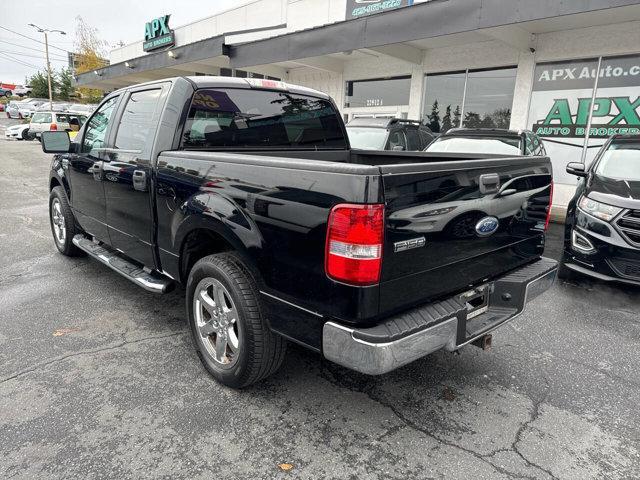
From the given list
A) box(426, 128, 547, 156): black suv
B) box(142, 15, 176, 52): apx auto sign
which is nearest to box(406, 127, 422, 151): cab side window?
box(426, 128, 547, 156): black suv

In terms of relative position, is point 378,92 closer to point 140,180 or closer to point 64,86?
point 140,180

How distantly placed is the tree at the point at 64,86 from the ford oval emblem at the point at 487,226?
62447 millimetres

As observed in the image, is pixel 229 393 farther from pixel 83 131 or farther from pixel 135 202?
pixel 83 131

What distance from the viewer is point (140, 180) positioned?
3461mm

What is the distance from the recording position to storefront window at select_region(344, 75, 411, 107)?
13.1m

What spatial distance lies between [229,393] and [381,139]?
6.74 meters

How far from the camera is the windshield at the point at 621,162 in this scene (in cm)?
538

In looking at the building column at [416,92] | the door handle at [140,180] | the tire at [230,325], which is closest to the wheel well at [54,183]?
the door handle at [140,180]

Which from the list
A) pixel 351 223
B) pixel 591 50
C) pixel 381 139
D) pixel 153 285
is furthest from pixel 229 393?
pixel 591 50

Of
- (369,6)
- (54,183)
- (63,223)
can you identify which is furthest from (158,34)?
(63,223)

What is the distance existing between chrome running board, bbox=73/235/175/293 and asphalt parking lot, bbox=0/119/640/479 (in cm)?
42

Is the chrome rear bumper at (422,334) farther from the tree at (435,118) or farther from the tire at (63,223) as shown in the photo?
the tree at (435,118)

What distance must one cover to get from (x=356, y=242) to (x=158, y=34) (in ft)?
80.8

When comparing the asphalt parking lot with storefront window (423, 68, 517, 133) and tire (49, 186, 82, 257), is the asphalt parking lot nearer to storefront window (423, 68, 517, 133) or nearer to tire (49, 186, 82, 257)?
tire (49, 186, 82, 257)
